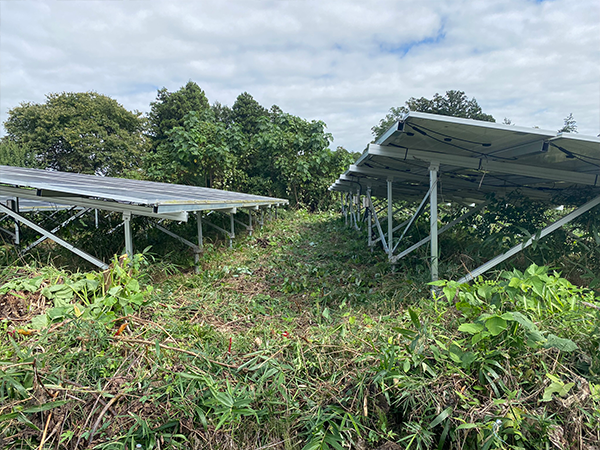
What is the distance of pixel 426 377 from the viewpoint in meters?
1.95

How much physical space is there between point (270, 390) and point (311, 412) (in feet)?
0.89

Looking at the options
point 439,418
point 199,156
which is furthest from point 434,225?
point 199,156

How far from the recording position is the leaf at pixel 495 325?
6.01ft

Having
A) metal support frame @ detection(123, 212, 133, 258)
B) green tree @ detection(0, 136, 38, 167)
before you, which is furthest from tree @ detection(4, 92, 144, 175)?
metal support frame @ detection(123, 212, 133, 258)

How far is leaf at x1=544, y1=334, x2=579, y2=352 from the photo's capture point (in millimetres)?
1804

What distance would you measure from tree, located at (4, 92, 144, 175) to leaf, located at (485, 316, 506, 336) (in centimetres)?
3027

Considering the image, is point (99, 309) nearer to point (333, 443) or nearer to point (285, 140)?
point (333, 443)

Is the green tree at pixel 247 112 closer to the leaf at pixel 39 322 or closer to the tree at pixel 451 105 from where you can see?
the tree at pixel 451 105

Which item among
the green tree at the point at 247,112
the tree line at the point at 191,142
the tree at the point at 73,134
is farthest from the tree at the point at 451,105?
the tree at the point at 73,134

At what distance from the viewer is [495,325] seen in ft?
6.08

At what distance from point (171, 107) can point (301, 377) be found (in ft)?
96.5

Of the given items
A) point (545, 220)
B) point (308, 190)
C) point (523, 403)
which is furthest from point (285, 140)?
point (523, 403)

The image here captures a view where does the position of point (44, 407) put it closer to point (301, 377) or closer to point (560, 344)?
point (301, 377)

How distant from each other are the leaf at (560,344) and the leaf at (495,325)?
277 millimetres
